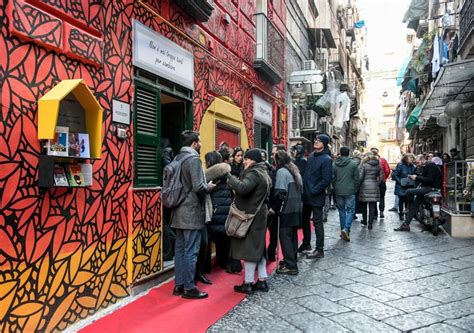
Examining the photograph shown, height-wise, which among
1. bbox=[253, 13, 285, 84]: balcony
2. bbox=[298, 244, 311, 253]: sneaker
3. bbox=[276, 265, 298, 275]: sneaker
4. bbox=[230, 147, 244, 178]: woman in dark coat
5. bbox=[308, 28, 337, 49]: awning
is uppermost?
bbox=[308, 28, 337, 49]: awning

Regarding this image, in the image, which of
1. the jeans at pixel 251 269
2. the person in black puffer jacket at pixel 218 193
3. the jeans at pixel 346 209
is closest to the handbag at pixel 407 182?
the jeans at pixel 346 209

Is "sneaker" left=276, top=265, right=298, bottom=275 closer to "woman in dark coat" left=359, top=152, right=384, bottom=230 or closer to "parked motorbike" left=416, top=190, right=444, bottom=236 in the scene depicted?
"parked motorbike" left=416, top=190, right=444, bottom=236

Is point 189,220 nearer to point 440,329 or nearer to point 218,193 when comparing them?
point 218,193

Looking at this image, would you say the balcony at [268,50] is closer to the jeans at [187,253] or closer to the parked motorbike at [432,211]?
the parked motorbike at [432,211]

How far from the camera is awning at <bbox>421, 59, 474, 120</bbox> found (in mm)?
10023

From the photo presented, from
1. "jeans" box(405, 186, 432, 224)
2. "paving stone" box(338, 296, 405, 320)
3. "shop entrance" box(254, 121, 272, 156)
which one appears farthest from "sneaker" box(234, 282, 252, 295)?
"shop entrance" box(254, 121, 272, 156)

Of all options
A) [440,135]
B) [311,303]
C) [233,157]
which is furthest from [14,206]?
[440,135]

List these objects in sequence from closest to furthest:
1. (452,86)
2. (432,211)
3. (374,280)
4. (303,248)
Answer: (374,280) < (303,248) < (432,211) < (452,86)

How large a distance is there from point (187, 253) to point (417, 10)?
2563 centimetres

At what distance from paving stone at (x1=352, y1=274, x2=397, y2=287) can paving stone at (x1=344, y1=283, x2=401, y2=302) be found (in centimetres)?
16

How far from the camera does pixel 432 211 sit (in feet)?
30.2

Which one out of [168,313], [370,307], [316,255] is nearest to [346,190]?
[316,255]

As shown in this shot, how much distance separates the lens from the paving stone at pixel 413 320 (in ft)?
13.6

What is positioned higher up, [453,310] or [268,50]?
[268,50]
